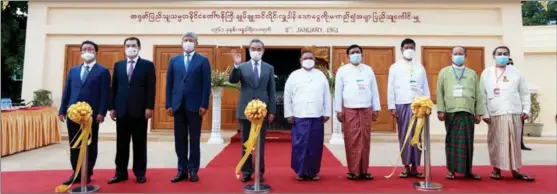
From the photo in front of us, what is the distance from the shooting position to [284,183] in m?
3.22

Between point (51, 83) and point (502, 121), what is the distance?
25.4 ft

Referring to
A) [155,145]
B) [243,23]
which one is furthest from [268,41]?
[155,145]

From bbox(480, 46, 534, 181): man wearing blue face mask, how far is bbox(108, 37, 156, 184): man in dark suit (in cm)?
312

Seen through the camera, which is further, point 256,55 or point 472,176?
point 472,176

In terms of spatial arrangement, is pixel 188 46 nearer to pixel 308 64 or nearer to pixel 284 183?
pixel 308 64

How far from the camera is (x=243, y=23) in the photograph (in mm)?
7453

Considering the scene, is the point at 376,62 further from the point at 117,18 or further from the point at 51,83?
the point at 51,83

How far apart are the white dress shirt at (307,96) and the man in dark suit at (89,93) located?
160 centimetres

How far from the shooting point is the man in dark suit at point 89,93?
314 cm

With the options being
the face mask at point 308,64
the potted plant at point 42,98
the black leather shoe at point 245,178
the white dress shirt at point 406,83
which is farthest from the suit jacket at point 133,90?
the potted plant at point 42,98

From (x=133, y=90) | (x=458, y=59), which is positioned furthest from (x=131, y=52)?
(x=458, y=59)

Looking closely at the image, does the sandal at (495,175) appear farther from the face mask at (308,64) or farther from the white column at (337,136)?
the white column at (337,136)

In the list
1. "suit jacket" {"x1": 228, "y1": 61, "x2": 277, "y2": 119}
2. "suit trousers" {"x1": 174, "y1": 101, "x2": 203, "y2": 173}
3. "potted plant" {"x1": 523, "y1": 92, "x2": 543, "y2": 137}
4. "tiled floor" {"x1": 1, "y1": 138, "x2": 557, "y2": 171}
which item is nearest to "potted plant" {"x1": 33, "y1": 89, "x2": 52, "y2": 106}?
"tiled floor" {"x1": 1, "y1": 138, "x2": 557, "y2": 171}

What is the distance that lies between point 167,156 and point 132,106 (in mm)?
2008
